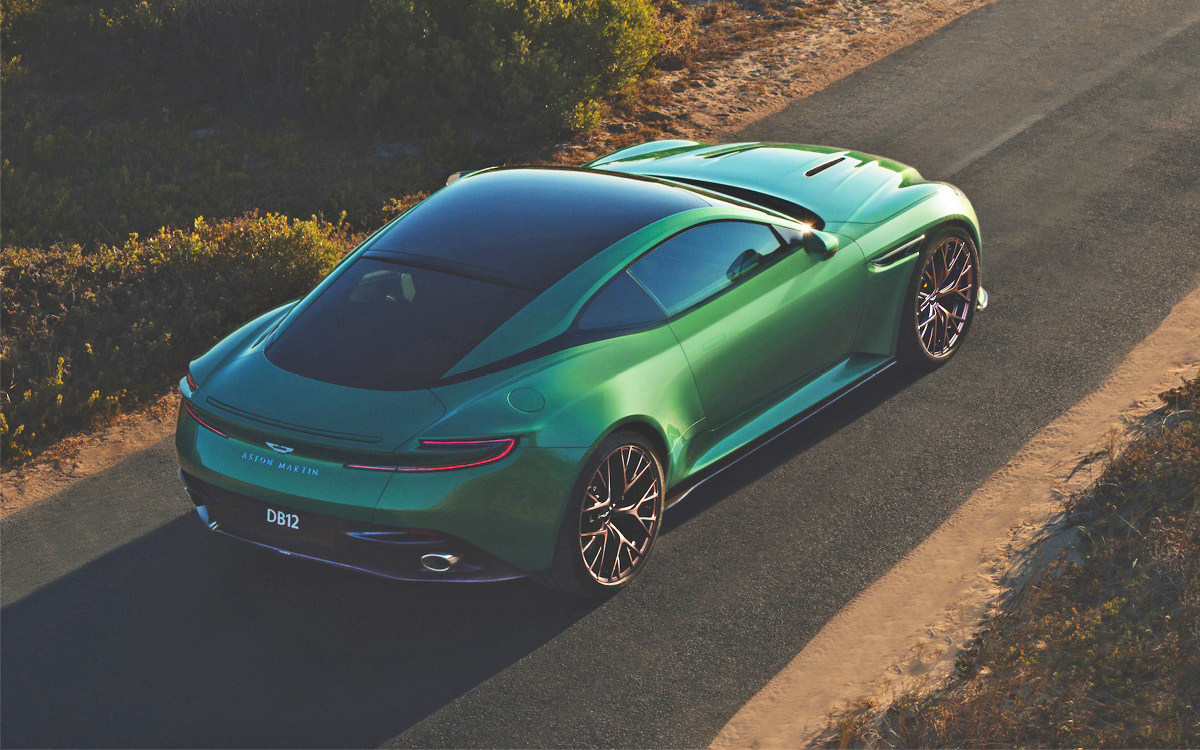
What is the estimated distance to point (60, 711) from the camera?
16.0 ft

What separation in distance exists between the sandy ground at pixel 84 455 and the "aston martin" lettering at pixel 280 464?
2.20 meters

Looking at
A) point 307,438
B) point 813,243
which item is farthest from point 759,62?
point 307,438

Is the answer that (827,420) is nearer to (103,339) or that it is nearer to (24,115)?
(103,339)

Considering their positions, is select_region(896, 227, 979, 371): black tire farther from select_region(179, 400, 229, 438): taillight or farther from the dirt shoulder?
the dirt shoulder

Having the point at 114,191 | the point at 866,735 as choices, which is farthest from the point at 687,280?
the point at 114,191

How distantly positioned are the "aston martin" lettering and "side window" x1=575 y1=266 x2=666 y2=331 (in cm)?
137

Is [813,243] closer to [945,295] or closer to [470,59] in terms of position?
[945,295]

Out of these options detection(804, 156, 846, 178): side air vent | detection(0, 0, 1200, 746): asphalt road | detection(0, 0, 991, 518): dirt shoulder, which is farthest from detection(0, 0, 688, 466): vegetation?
detection(804, 156, 846, 178): side air vent

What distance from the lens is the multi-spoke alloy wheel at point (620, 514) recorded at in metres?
5.20

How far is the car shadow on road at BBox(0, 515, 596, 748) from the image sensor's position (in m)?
4.80

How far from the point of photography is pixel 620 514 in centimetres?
536

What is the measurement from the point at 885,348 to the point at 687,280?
5.51ft

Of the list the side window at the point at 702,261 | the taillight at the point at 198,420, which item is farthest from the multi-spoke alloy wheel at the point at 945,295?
the taillight at the point at 198,420

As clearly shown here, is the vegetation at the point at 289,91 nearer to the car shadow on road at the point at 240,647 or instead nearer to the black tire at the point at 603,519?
the car shadow on road at the point at 240,647
